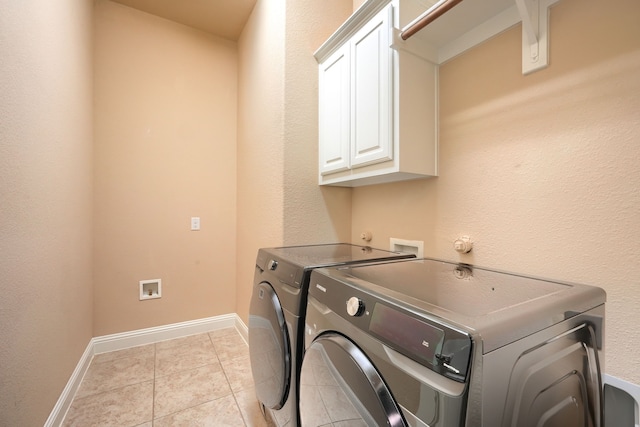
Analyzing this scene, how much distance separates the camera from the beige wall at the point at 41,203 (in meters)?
1.06

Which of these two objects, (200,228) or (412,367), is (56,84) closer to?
(200,228)

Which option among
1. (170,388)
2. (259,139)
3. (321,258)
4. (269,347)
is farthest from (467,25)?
(170,388)

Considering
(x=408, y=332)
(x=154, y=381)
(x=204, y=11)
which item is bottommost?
(x=154, y=381)

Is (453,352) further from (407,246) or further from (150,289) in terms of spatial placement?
(150,289)

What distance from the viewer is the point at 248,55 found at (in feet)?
7.86

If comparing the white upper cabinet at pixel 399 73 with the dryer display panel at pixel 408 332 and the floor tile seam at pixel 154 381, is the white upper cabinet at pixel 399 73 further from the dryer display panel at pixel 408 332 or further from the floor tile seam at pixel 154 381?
the floor tile seam at pixel 154 381

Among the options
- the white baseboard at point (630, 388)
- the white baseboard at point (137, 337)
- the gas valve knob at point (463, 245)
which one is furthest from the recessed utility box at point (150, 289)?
the white baseboard at point (630, 388)

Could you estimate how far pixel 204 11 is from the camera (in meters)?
2.32

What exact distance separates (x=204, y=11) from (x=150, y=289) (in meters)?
2.45

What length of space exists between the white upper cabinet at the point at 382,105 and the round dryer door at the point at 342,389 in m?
0.83

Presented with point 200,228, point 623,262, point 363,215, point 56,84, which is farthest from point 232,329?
point 623,262

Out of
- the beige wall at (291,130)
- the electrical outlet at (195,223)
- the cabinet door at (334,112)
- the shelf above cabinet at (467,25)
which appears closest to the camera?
the shelf above cabinet at (467,25)

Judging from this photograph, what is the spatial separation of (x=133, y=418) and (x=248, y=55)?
271 centimetres

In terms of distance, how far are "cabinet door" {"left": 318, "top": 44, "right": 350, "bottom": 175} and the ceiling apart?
45.3 inches
